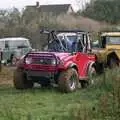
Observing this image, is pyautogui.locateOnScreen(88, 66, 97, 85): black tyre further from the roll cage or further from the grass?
the roll cage

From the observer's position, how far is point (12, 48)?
3244cm

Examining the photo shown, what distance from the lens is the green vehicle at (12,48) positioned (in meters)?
31.4

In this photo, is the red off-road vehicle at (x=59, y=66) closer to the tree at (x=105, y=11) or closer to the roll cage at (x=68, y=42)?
the roll cage at (x=68, y=42)

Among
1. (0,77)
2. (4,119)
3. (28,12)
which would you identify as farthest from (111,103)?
(28,12)

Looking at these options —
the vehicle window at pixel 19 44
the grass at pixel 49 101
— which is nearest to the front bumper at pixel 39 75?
the grass at pixel 49 101

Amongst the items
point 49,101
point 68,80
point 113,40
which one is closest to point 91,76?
point 68,80

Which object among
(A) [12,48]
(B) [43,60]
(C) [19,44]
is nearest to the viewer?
(B) [43,60]

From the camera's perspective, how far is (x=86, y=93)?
14.9 metres

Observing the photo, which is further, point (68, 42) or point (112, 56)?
point (112, 56)

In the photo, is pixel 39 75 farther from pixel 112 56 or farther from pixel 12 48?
pixel 12 48

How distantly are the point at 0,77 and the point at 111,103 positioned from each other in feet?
40.2

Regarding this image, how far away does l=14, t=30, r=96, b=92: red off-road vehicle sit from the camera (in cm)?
1560

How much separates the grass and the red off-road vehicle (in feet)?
1.13

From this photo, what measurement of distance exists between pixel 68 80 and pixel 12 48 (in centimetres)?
1716
